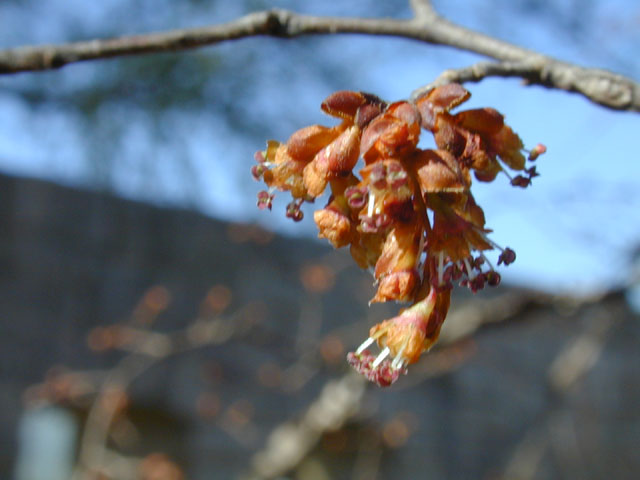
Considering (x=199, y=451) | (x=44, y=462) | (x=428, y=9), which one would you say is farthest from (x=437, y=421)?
(x=428, y=9)

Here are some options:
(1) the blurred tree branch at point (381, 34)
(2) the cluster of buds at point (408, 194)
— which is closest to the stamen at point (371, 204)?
(2) the cluster of buds at point (408, 194)

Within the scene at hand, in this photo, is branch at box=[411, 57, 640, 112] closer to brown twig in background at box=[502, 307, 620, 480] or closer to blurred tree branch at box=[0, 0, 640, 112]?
blurred tree branch at box=[0, 0, 640, 112]

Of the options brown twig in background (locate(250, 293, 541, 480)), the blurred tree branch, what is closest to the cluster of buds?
the blurred tree branch

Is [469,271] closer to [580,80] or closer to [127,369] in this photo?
[580,80]

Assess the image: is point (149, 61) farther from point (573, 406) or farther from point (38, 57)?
point (573, 406)

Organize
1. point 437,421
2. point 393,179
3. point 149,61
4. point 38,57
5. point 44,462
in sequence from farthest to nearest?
1. point 437,421
2. point 149,61
3. point 44,462
4. point 38,57
5. point 393,179
